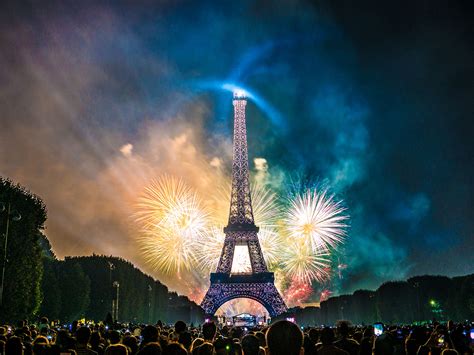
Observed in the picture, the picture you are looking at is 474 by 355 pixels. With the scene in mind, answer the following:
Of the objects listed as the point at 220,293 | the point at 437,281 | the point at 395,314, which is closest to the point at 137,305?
the point at 220,293

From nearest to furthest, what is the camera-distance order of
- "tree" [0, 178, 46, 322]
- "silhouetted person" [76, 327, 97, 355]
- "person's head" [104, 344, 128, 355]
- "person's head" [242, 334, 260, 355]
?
1. "person's head" [104, 344, 128, 355]
2. "person's head" [242, 334, 260, 355]
3. "silhouetted person" [76, 327, 97, 355]
4. "tree" [0, 178, 46, 322]

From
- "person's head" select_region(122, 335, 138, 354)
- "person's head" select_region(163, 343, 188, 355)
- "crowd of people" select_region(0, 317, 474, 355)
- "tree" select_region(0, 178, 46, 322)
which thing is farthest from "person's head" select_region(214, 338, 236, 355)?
"tree" select_region(0, 178, 46, 322)

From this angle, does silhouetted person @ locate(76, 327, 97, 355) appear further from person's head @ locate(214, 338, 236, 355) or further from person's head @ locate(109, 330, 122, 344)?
person's head @ locate(214, 338, 236, 355)

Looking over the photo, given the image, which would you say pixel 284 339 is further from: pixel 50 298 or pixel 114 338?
pixel 50 298

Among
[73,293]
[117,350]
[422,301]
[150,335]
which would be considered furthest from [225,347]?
[422,301]

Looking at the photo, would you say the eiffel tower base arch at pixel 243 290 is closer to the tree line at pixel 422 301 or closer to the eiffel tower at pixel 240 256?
the eiffel tower at pixel 240 256

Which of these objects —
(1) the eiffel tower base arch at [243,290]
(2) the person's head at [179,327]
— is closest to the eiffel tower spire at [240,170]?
(1) the eiffel tower base arch at [243,290]
